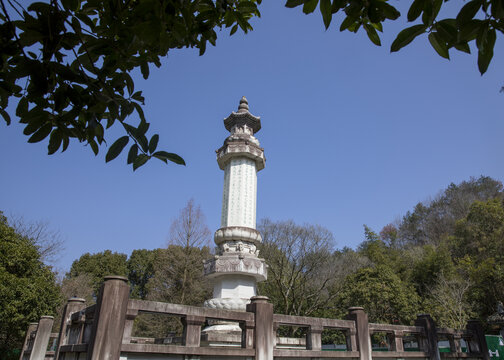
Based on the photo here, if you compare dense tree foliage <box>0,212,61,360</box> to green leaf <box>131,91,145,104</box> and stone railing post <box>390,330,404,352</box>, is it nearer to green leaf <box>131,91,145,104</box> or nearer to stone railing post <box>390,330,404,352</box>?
stone railing post <box>390,330,404,352</box>

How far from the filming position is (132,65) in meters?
2.62

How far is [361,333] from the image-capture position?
7102mm

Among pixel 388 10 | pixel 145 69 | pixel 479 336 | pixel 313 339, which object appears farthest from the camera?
pixel 479 336

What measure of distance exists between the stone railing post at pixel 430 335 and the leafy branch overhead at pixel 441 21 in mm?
8128

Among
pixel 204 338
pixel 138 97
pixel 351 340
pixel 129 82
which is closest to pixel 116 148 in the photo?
pixel 138 97

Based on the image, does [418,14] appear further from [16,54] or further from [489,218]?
[489,218]

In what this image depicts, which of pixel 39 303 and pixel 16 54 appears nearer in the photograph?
pixel 16 54

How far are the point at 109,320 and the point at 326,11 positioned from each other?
4.60m

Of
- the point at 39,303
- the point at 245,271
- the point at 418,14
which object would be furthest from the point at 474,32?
the point at 39,303

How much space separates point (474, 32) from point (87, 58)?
216 cm

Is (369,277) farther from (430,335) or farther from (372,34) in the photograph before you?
(372,34)

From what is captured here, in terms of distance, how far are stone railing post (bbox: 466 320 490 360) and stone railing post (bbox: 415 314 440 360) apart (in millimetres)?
1961

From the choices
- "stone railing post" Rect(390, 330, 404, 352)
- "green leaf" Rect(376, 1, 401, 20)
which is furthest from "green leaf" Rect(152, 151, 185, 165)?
"stone railing post" Rect(390, 330, 404, 352)

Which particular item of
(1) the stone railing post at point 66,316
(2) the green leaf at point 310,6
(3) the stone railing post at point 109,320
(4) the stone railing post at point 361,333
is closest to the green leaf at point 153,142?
(2) the green leaf at point 310,6
